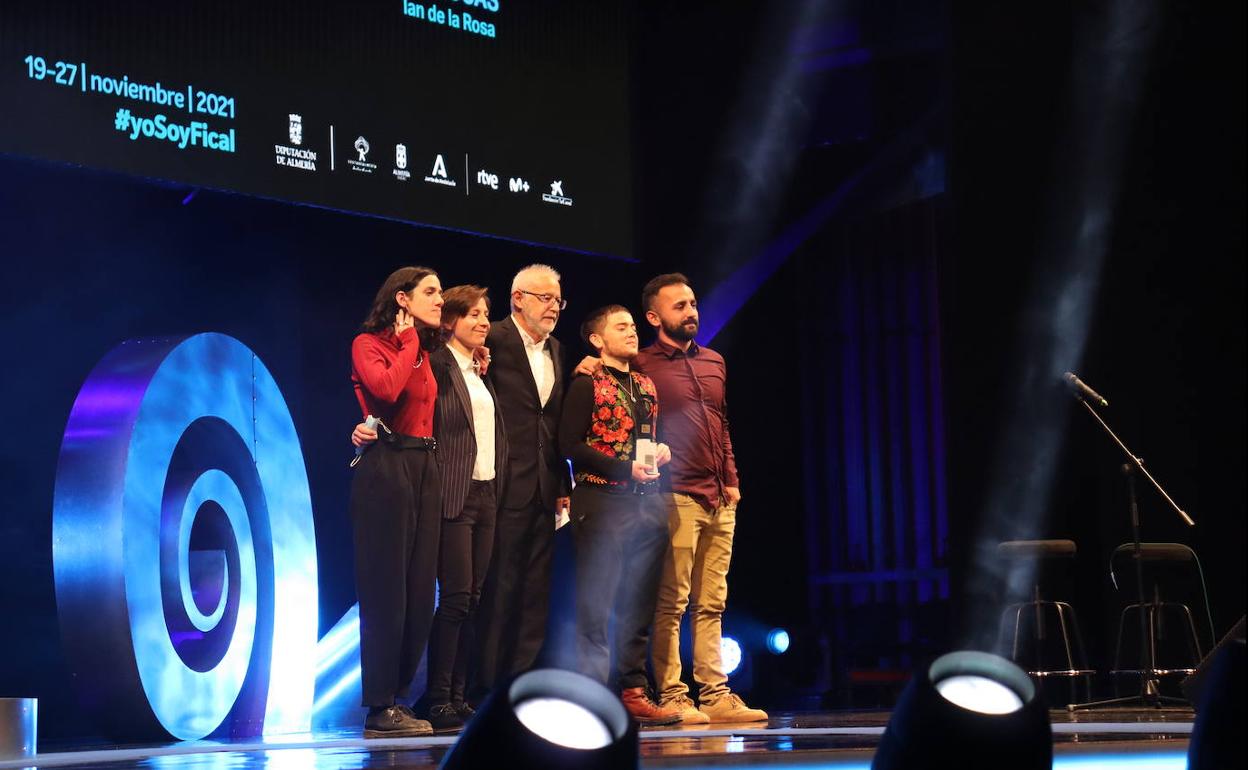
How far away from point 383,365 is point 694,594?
141 centimetres

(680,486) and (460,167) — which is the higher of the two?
(460,167)

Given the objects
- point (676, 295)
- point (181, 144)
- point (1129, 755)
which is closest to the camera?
point (1129, 755)

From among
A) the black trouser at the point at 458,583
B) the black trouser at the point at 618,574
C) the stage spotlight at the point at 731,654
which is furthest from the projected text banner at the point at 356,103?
the stage spotlight at the point at 731,654

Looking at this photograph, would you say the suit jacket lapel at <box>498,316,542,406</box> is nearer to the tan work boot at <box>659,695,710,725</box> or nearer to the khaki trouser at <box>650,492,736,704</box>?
the khaki trouser at <box>650,492,736,704</box>

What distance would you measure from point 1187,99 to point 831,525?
10.8ft

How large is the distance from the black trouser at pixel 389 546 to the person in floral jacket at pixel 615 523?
55cm

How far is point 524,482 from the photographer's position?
191 inches

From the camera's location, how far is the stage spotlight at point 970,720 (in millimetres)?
1701

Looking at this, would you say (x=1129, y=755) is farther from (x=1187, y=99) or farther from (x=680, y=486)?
(x=1187, y=99)

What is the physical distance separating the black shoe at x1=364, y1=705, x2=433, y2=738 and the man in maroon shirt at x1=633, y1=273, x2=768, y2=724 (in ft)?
3.01

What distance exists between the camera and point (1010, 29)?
6.57m

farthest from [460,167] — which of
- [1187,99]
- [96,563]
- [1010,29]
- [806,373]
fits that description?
[806,373]

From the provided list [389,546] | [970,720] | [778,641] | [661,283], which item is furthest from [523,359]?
[970,720]

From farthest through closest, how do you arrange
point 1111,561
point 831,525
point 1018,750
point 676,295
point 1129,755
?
1. point 831,525
2. point 1111,561
3. point 676,295
4. point 1129,755
5. point 1018,750
